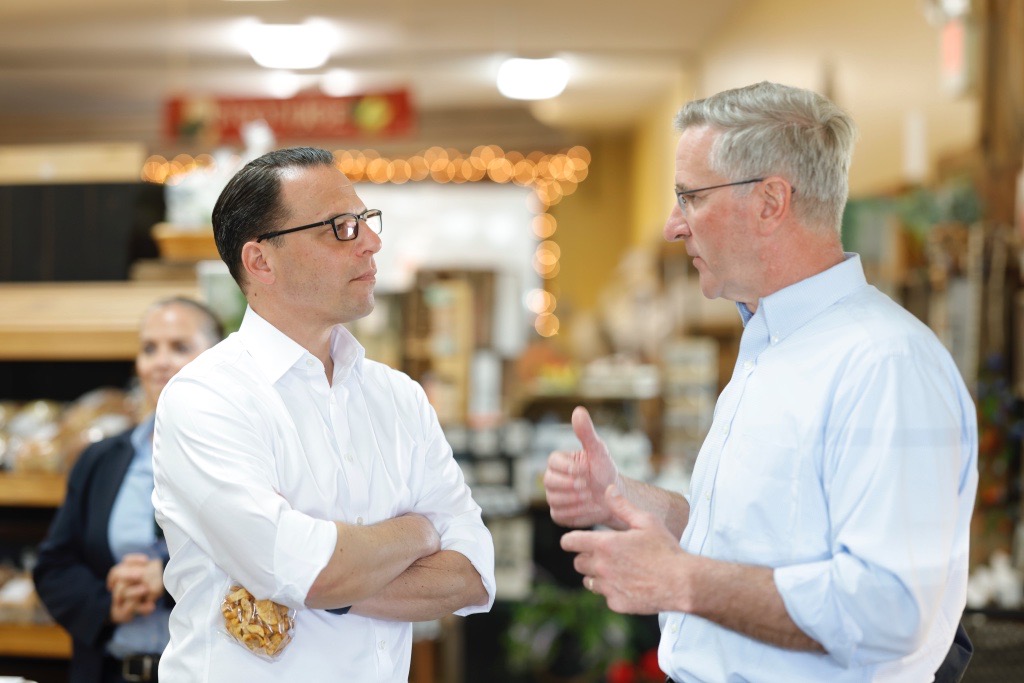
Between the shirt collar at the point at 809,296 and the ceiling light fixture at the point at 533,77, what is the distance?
7048 millimetres

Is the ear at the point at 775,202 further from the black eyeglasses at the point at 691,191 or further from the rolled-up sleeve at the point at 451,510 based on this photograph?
the rolled-up sleeve at the point at 451,510

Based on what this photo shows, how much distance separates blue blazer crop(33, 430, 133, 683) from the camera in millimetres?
2266

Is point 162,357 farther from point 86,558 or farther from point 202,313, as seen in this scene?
point 86,558

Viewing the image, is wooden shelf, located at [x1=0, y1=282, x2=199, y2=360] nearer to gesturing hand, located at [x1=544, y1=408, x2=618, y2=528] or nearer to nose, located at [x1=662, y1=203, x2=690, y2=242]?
gesturing hand, located at [x1=544, y1=408, x2=618, y2=528]

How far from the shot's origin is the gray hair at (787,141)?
1535mm

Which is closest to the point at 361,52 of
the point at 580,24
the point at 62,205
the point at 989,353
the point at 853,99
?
the point at 580,24

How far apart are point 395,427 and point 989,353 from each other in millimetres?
2428

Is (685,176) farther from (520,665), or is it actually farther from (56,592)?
(520,665)

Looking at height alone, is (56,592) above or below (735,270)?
below

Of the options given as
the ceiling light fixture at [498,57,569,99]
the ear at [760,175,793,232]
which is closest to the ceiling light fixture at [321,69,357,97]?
the ceiling light fixture at [498,57,569,99]

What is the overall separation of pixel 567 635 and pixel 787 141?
9.93 ft

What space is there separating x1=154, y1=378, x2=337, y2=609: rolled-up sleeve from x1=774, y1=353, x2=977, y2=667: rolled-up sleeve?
62cm

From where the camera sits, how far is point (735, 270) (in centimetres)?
159

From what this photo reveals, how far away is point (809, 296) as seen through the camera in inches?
61.7
